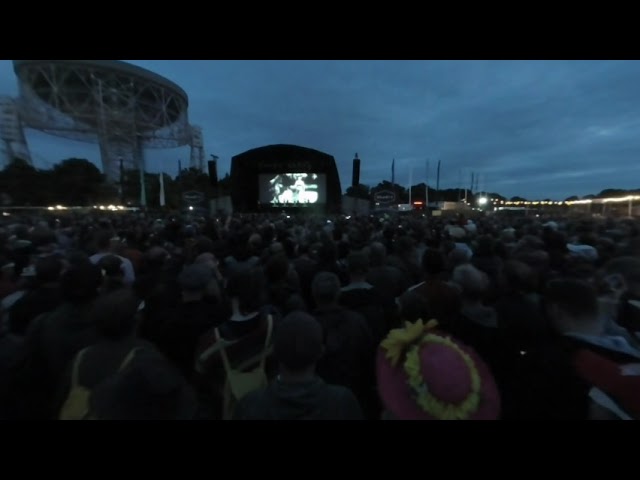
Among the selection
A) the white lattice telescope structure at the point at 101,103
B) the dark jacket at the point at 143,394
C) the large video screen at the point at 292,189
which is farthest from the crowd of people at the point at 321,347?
the white lattice telescope structure at the point at 101,103

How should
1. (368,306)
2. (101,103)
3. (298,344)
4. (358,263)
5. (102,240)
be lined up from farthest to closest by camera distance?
(101,103) → (102,240) → (358,263) → (368,306) → (298,344)

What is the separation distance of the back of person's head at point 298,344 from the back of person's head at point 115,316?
853mm

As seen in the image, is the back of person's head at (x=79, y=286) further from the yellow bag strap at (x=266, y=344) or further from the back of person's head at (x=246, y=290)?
the yellow bag strap at (x=266, y=344)

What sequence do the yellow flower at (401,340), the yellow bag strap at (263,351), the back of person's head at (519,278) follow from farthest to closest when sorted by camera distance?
the back of person's head at (519,278), the yellow bag strap at (263,351), the yellow flower at (401,340)

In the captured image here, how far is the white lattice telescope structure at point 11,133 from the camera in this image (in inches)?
2090

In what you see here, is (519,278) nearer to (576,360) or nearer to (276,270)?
(576,360)

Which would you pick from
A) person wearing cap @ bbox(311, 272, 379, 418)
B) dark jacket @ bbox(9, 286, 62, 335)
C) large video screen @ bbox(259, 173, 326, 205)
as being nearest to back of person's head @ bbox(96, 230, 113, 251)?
dark jacket @ bbox(9, 286, 62, 335)

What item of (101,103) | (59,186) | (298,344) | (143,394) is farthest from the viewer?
(101,103)

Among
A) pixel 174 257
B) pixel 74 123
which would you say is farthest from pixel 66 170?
pixel 174 257

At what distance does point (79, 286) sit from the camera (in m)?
2.29

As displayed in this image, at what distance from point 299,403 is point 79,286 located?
5.54ft

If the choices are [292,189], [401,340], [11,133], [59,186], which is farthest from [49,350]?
[11,133]

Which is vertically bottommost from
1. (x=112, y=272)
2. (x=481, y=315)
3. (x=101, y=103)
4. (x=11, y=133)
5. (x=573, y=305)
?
(x=481, y=315)

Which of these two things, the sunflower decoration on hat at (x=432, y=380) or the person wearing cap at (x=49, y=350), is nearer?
the sunflower decoration on hat at (x=432, y=380)
